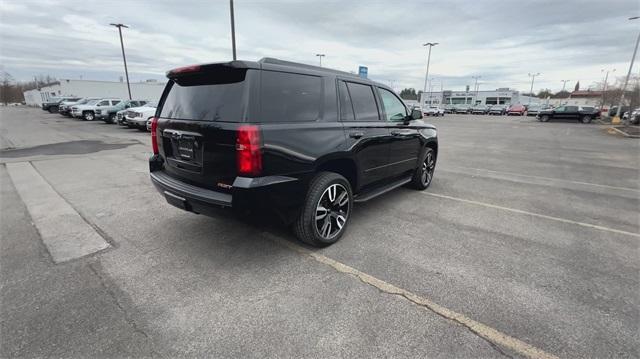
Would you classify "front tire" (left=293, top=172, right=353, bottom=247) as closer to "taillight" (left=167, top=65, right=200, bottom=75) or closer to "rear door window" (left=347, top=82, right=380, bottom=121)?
"rear door window" (left=347, top=82, right=380, bottom=121)

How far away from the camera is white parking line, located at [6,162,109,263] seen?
11.1ft

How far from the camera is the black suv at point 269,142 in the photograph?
2738 millimetres

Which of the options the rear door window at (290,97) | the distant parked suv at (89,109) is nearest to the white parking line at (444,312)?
the rear door window at (290,97)

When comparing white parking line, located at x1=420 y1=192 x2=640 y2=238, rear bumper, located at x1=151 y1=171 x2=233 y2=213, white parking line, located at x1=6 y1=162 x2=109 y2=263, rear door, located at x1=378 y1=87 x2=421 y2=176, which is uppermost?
rear door, located at x1=378 y1=87 x2=421 y2=176

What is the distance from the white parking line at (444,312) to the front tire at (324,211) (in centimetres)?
24

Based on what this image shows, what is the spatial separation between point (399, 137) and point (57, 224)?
4.81 m

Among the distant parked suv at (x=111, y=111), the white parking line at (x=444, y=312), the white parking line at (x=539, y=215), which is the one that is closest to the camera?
the white parking line at (x=444, y=312)

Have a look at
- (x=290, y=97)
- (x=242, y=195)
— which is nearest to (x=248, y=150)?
(x=242, y=195)

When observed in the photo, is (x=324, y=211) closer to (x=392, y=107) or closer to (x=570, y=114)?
(x=392, y=107)

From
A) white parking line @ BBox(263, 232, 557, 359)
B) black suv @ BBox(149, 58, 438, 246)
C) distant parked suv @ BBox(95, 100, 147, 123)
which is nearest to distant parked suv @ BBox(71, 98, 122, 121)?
distant parked suv @ BBox(95, 100, 147, 123)

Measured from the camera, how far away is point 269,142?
9.03ft

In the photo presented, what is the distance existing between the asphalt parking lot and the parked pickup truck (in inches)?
1205

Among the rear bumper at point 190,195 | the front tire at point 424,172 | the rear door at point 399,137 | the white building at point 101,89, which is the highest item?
the white building at point 101,89

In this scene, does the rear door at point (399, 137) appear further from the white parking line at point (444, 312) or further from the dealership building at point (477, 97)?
the dealership building at point (477, 97)
